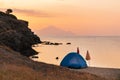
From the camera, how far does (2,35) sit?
3730 inches

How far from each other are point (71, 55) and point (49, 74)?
37.5 ft

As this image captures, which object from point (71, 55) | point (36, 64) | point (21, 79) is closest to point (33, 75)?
point (21, 79)

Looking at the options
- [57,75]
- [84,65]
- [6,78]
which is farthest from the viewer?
[84,65]

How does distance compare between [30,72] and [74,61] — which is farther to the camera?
[74,61]

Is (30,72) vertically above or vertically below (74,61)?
above

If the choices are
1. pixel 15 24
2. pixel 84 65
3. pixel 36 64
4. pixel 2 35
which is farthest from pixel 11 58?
pixel 15 24

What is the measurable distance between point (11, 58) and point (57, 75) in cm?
563

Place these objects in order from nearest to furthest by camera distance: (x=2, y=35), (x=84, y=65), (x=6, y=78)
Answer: (x=6, y=78)
(x=84, y=65)
(x=2, y=35)

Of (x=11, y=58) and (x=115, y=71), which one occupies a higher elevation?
(x=11, y=58)

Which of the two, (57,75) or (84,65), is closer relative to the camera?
(57,75)

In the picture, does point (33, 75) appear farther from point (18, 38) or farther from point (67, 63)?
point (18, 38)

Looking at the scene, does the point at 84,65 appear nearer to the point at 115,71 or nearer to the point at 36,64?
the point at 115,71

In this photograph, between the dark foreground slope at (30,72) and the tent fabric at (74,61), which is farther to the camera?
the tent fabric at (74,61)

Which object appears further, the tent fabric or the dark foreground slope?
the tent fabric
